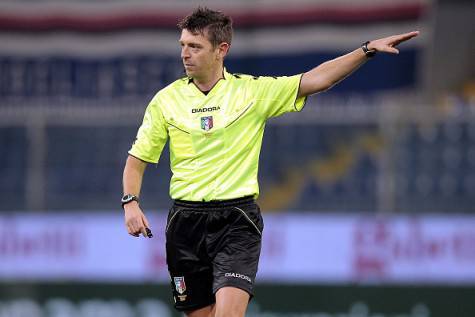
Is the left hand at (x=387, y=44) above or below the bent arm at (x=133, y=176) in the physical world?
above

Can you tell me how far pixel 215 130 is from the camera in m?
6.52

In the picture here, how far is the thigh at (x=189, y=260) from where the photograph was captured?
259 inches

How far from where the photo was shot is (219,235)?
652 cm

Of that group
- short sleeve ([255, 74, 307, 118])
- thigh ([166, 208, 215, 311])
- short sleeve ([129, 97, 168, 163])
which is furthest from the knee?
short sleeve ([255, 74, 307, 118])

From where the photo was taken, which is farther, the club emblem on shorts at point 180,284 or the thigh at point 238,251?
the club emblem on shorts at point 180,284

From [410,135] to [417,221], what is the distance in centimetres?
77

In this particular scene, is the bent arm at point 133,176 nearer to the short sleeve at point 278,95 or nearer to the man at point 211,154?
the man at point 211,154

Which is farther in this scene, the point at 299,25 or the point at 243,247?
the point at 299,25

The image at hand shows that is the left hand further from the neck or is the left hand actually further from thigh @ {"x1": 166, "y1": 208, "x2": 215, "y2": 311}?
thigh @ {"x1": 166, "y1": 208, "x2": 215, "y2": 311}

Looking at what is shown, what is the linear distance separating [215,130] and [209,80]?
0.29 m

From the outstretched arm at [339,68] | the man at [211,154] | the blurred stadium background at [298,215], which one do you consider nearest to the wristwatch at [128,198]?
the man at [211,154]

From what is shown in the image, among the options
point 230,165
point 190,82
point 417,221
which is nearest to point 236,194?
point 230,165

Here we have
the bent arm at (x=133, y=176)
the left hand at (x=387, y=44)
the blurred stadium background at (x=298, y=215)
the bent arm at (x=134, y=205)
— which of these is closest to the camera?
the left hand at (x=387, y=44)

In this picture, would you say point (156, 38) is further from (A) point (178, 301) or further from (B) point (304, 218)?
(A) point (178, 301)
